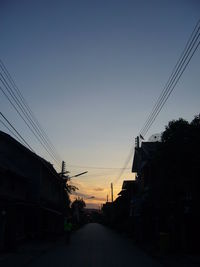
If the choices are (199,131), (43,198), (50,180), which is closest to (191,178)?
(199,131)

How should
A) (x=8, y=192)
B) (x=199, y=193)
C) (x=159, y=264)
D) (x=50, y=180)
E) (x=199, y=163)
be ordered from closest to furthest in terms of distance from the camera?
(x=159, y=264), (x=199, y=163), (x=199, y=193), (x=8, y=192), (x=50, y=180)

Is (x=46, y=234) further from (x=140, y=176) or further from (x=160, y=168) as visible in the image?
(x=160, y=168)

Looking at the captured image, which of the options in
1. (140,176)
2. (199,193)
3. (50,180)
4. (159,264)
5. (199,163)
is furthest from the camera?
(50,180)

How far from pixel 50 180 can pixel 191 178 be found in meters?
22.0

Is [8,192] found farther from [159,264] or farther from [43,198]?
[159,264]

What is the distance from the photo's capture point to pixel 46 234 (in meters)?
31.9

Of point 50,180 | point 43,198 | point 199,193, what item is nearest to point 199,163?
point 199,193

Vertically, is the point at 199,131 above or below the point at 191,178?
above

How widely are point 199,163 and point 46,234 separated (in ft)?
62.8

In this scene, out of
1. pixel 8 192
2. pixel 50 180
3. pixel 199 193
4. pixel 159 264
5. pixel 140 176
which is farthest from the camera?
pixel 50 180

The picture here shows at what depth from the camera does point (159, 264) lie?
15.1 meters

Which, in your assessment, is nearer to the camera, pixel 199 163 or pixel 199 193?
pixel 199 163

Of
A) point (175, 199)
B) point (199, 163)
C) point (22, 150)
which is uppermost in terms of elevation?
point (22, 150)

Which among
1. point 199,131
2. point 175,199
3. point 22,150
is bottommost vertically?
point 175,199
